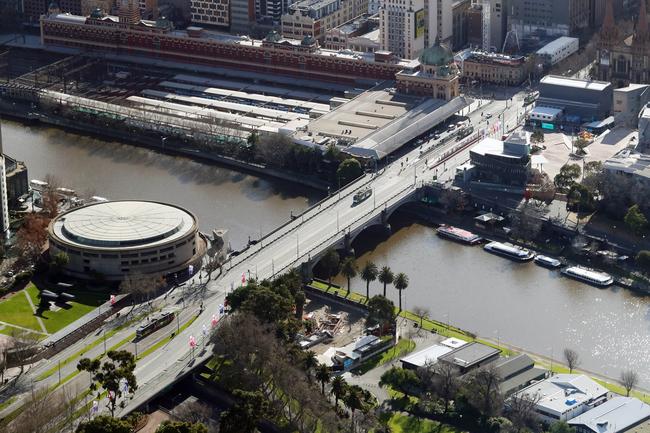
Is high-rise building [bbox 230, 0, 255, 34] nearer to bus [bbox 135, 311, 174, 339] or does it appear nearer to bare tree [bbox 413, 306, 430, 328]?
bare tree [bbox 413, 306, 430, 328]

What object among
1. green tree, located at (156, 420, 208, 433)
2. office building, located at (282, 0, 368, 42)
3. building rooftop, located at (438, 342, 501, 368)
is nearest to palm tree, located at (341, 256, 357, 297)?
building rooftop, located at (438, 342, 501, 368)

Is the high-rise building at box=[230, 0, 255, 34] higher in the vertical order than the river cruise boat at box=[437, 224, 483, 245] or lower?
higher

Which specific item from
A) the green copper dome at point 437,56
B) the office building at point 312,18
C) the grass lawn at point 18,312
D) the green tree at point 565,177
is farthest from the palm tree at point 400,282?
the office building at point 312,18

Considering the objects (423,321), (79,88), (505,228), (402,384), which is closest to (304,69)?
(79,88)

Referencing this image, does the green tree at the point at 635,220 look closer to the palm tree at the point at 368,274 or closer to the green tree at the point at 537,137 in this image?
the green tree at the point at 537,137

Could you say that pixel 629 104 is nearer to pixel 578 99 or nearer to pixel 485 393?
pixel 578 99
